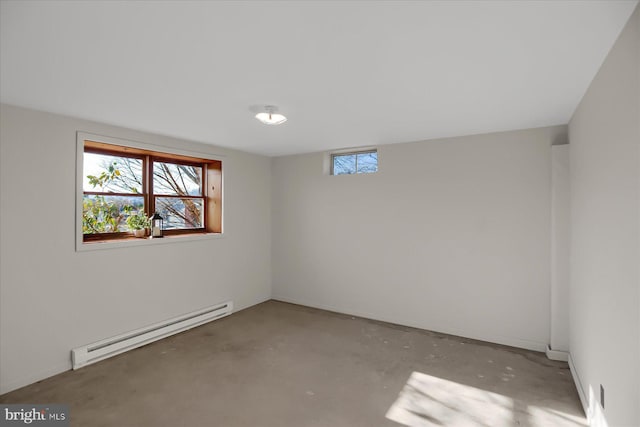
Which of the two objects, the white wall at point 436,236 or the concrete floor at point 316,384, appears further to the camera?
the white wall at point 436,236

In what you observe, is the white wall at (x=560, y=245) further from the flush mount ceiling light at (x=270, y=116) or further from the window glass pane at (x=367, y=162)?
the flush mount ceiling light at (x=270, y=116)

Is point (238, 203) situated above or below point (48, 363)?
above

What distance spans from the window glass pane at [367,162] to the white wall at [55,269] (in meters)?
2.27

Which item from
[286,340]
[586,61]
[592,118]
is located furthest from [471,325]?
[586,61]

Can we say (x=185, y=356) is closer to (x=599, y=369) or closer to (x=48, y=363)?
(x=48, y=363)

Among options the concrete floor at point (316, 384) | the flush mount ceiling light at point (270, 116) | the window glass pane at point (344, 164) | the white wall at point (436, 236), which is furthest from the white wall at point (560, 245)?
the flush mount ceiling light at point (270, 116)

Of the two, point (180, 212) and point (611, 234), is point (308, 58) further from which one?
point (180, 212)

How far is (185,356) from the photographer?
10.8 ft

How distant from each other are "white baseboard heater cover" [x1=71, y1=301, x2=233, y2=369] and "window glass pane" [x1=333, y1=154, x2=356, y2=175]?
244 centimetres

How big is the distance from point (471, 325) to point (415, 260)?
948 millimetres

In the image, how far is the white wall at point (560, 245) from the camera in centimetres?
318

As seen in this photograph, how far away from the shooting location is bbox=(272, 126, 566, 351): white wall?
11.4 feet

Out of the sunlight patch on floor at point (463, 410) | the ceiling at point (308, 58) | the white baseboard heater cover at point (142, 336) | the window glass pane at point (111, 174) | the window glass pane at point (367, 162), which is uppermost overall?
the ceiling at point (308, 58)

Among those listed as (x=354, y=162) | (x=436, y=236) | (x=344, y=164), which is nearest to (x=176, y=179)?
(x=344, y=164)
